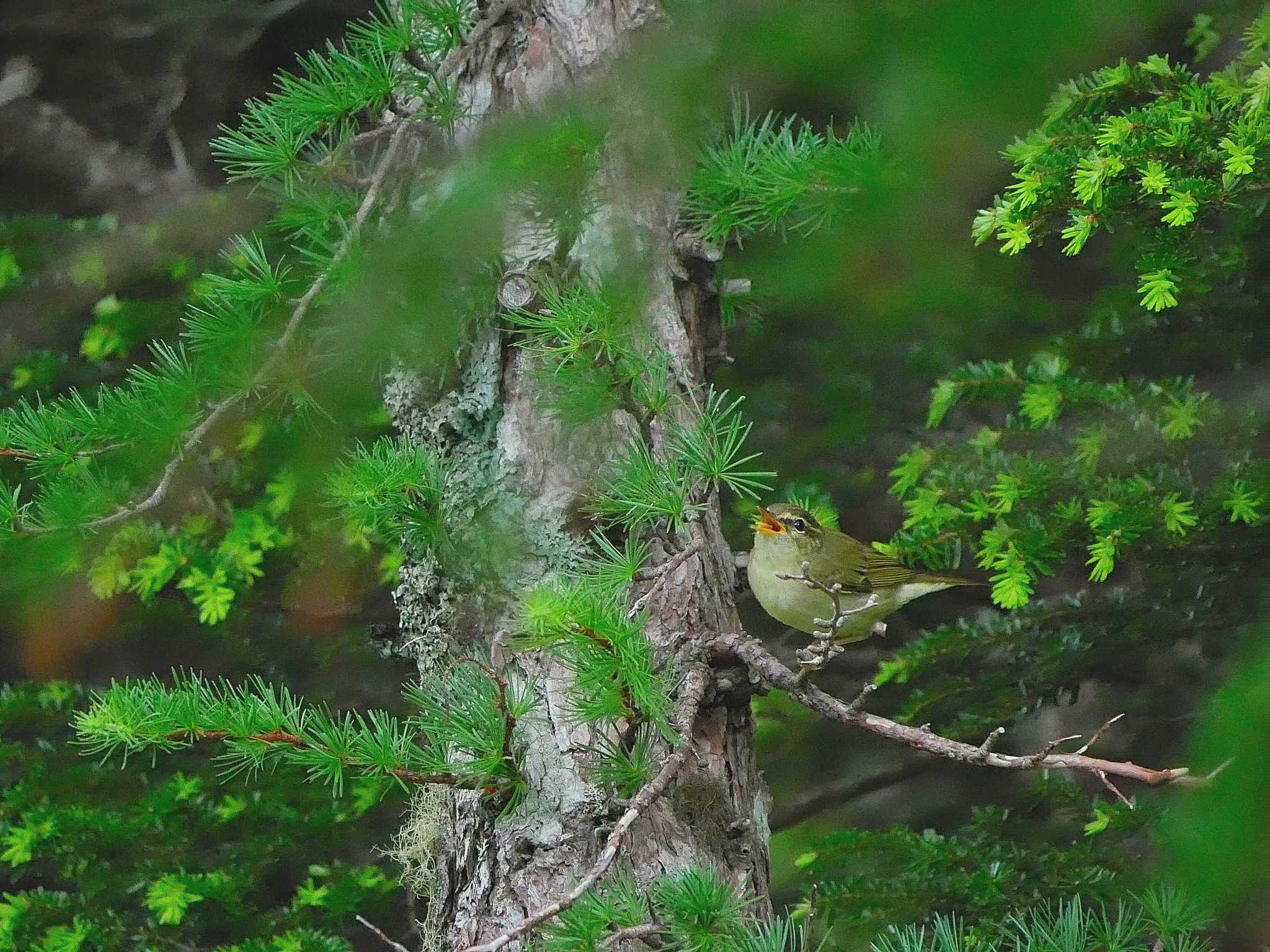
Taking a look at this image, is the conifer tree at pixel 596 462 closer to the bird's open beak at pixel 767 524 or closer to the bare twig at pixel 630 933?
the bare twig at pixel 630 933

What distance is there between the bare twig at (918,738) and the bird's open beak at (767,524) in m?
0.82

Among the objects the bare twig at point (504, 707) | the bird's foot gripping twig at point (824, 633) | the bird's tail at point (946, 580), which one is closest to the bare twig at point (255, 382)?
the bare twig at point (504, 707)

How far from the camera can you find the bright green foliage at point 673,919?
183cm

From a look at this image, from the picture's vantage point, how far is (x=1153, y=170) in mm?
2441

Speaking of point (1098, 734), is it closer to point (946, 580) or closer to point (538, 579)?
point (538, 579)

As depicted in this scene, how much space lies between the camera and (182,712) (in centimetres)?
209

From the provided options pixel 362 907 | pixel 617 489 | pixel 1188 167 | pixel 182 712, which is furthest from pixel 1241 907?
pixel 362 907

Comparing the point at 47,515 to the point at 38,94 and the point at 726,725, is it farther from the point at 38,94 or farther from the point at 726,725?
the point at 38,94

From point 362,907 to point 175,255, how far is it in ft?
7.27

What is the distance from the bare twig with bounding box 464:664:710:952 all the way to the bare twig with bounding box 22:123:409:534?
0.94 m

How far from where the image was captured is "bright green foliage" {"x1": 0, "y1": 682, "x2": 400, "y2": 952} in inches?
148

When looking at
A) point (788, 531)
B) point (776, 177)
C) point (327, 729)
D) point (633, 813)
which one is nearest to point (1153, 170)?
point (776, 177)

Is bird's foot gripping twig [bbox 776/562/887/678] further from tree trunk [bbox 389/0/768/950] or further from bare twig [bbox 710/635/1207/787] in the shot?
tree trunk [bbox 389/0/768/950]

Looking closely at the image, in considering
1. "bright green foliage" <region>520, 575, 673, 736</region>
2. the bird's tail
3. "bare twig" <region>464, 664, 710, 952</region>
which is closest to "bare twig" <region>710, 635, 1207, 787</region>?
"bare twig" <region>464, 664, 710, 952</region>
